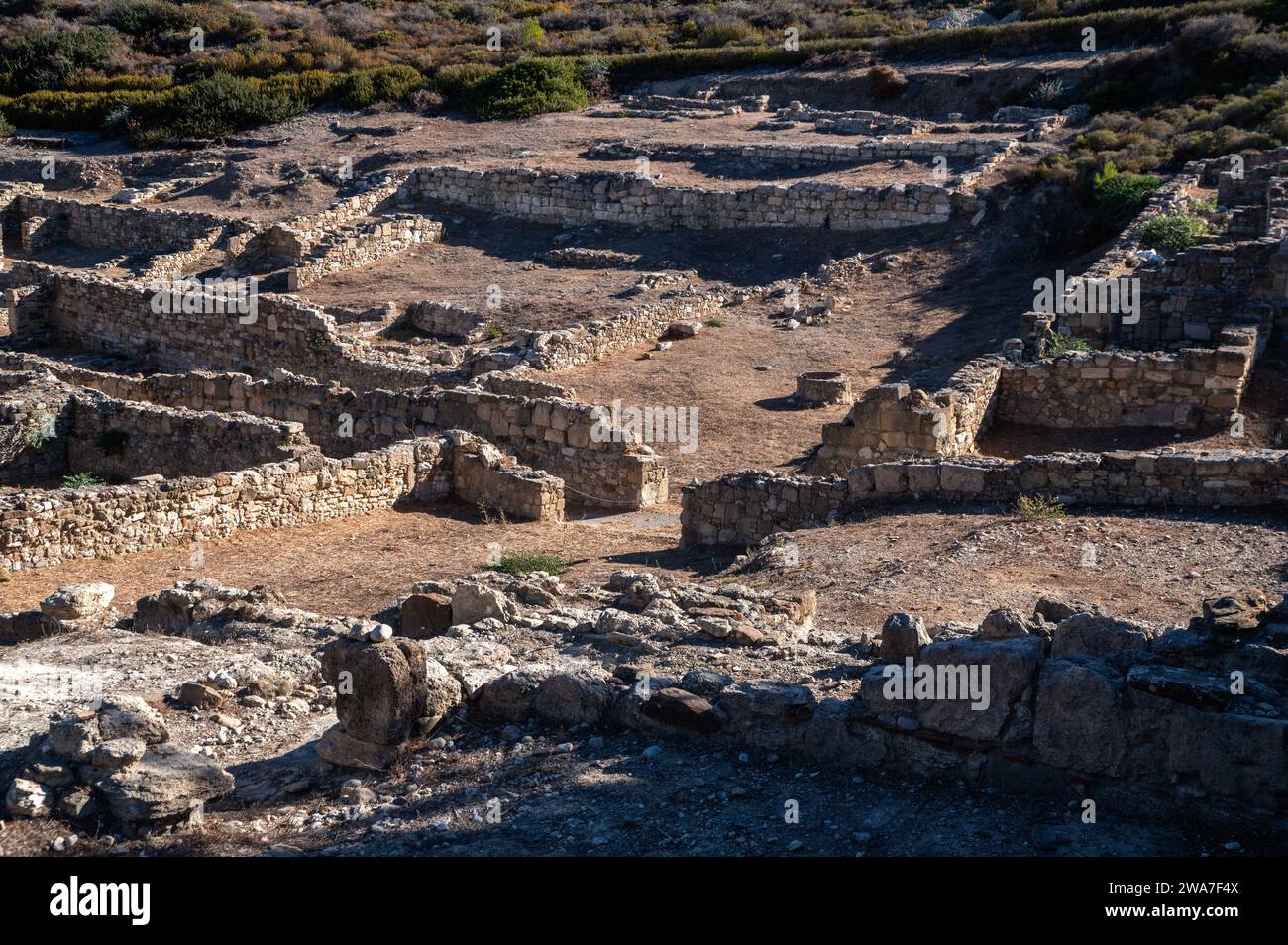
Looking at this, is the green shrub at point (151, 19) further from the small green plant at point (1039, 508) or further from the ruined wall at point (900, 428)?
the small green plant at point (1039, 508)

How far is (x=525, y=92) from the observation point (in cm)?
4122

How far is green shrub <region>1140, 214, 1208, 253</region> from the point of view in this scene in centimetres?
2234

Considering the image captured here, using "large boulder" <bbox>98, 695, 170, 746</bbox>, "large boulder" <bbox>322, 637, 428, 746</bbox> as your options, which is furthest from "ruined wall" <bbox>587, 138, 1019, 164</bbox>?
"large boulder" <bbox>98, 695, 170, 746</bbox>

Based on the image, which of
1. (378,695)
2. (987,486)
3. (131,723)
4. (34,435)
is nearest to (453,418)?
(34,435)

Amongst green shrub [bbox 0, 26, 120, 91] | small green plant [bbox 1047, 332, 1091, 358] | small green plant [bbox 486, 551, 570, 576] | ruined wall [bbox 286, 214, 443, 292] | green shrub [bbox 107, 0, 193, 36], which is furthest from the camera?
green shrub [bbox 107, 0, 193, 36]

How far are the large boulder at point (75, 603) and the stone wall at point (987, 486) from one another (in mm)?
5732

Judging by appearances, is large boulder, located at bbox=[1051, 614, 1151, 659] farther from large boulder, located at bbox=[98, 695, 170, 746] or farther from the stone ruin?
large boulder, located at bbox=[98, 695, 170, 746]

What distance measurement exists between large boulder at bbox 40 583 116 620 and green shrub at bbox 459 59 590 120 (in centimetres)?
3101

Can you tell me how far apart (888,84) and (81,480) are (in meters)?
27.6

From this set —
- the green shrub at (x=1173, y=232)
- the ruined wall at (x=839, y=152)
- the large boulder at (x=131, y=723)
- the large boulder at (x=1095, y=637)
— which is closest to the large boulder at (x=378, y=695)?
the large boulder at (x=131, y=723)

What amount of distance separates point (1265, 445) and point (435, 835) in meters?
11.9

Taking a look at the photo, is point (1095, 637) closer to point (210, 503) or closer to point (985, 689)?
point (985, 689)

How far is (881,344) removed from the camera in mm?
23688
